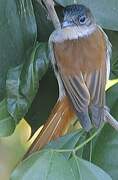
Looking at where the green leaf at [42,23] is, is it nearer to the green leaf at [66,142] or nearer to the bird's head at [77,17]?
the bird's head at [77,17]

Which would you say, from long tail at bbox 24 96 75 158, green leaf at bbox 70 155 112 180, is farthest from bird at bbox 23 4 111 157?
green leaf at bbox 70 155 112 180

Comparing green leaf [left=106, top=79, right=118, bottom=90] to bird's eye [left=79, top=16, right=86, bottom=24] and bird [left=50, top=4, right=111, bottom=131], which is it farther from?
bird's eye [left=79, top=16, right=86, bottom=24]

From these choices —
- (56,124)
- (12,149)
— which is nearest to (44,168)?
(56,124)

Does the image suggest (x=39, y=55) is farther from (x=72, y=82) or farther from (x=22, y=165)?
(x=22, y=165)

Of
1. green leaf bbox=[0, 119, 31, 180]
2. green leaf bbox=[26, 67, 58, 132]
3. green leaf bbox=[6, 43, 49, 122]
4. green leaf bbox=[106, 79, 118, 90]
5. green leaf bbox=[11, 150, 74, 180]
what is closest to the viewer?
green leaf bbox=[11, 150, 74, 180]

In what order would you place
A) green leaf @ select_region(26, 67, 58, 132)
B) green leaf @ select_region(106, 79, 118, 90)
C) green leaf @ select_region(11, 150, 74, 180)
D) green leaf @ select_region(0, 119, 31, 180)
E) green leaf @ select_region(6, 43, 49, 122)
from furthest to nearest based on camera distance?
green leaf @ select_region(0, 119, 31, 180), green leaf @ select_region(106, 79, 118, 90), green leaf @ select_region(26, 67, 58, 132), green leaf @ select_region(6, 43, 49, 122), green leaf @ select_region(11, 150, 74, 180)

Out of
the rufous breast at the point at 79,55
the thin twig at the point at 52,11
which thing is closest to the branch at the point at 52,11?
the thin twig at the point at 52,11

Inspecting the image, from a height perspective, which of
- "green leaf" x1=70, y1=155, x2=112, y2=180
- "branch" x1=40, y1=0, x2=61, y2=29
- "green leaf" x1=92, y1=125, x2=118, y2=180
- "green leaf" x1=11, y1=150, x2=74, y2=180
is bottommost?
"green leaf" x1=92, y1=125, x2=118, y2=180
